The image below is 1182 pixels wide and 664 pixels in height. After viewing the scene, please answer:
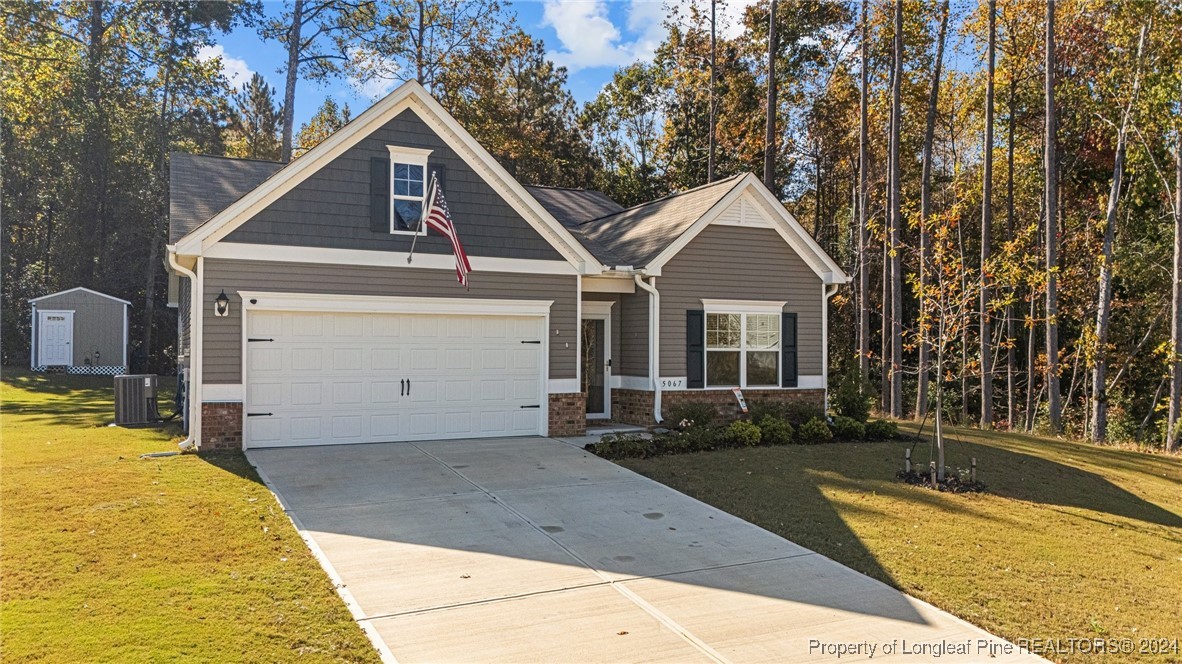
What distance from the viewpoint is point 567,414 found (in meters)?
13.2

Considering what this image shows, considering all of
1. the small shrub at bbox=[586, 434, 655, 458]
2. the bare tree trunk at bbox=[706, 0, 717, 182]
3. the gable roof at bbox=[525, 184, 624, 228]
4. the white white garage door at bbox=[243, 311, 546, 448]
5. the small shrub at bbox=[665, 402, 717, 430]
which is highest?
the bare tree trunk at bbox=[706, 0, 717, 182]

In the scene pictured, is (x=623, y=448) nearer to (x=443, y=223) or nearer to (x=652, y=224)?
(x=443, y=223)

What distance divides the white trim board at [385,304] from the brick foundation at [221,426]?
1454 mm

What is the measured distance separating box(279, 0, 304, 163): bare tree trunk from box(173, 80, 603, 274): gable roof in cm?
1523

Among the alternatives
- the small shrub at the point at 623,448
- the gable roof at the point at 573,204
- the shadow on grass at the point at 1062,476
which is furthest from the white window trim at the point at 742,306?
the gable roof at the point at 573,204

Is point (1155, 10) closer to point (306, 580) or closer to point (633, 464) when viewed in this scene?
point (633, 464)

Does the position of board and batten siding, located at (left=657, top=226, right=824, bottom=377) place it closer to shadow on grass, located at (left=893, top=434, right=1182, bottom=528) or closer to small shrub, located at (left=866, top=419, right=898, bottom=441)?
small shrub, located at (left=866, top=419, right=898, bottom=441)

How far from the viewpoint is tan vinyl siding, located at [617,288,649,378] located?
14398 mm

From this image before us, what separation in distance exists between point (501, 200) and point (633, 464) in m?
4.95

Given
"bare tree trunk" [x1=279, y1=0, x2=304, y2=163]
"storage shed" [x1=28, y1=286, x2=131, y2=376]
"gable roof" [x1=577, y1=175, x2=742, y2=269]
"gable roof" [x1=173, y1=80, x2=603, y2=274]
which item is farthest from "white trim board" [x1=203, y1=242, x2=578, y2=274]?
"storage shed" [x1=28, y1=286, x2=131, y2=376]

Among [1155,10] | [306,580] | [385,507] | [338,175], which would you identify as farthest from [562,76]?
[306,580]

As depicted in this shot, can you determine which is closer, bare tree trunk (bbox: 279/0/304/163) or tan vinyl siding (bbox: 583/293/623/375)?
tan vinyl siding (bbox: 583/293/623/375)

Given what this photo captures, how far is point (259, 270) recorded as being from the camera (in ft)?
36.8

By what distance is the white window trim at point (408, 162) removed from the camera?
12.1m
